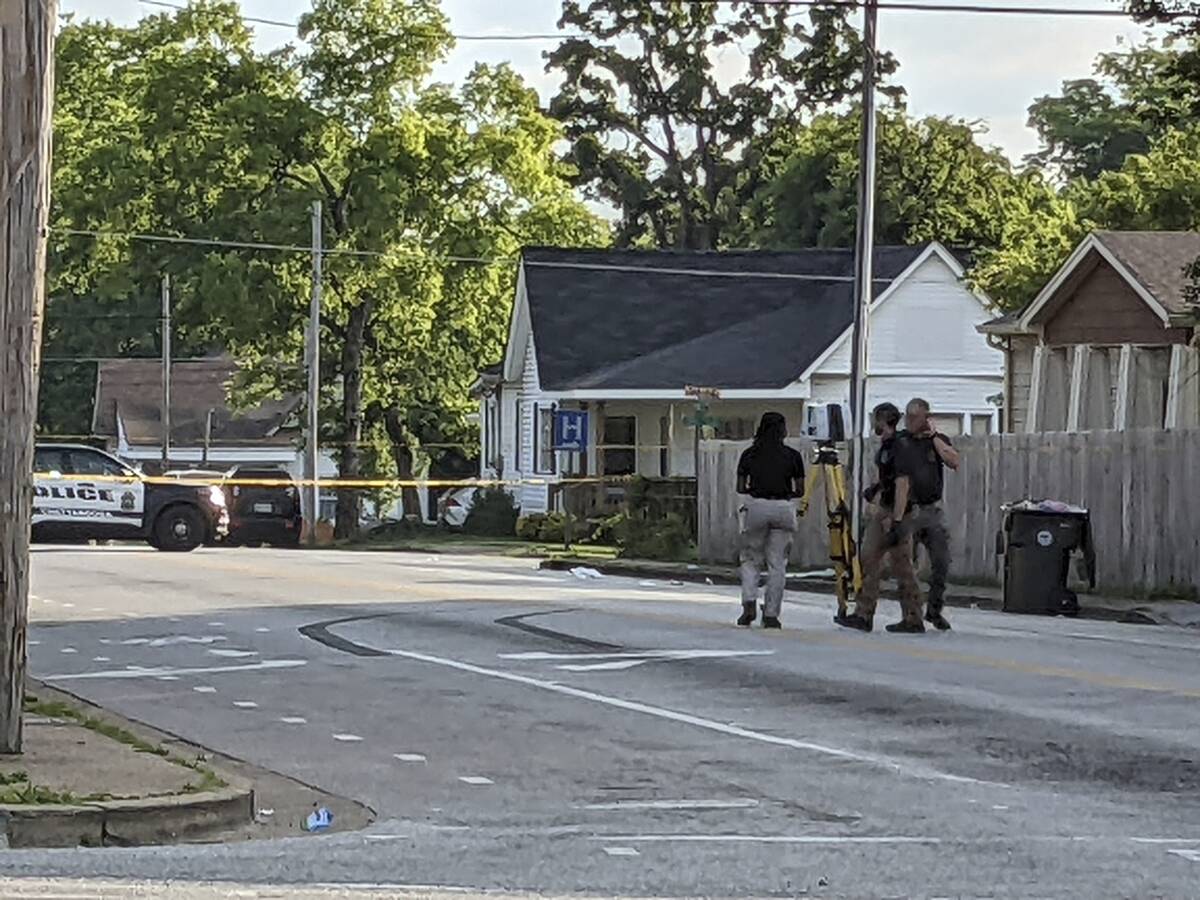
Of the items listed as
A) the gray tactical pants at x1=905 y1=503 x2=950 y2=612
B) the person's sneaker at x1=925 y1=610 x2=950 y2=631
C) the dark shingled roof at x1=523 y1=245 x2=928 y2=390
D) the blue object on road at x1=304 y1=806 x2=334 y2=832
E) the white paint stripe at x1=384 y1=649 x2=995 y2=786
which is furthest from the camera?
the dark shingled roof at x1=523 y1=245 x2=928 y2=390

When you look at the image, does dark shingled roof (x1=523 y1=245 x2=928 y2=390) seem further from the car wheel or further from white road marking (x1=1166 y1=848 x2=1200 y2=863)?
white road marking (x1=1166 y1=848 x2=1200 y2=863)

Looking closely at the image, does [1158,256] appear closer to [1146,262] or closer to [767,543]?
[1146,262]

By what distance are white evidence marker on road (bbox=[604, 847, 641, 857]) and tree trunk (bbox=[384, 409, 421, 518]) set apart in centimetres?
5063

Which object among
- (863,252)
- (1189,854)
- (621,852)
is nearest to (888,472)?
(1189,854)

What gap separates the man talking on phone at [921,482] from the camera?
789 inches

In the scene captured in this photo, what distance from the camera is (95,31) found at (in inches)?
2552

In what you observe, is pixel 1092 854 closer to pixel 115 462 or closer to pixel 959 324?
pixel 115 462

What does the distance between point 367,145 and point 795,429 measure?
38.9 feet

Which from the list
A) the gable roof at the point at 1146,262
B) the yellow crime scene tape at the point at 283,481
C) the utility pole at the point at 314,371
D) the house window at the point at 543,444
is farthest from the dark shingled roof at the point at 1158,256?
the utility pole at the point at 314,371

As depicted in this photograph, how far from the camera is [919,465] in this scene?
20.2m

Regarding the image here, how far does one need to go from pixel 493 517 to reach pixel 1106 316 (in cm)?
2052

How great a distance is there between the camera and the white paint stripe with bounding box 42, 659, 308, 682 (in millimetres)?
17109

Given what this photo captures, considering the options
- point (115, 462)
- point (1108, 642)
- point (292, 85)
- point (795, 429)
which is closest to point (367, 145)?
point (292, 85)

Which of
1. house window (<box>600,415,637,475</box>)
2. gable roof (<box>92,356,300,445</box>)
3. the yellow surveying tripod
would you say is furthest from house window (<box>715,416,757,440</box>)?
gable roof (<box>92,356,300,445</box>)
